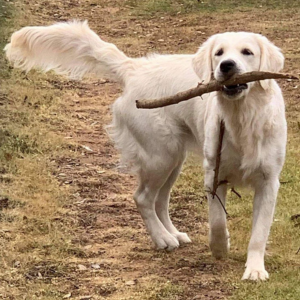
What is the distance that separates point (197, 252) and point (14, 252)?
1.37 meters

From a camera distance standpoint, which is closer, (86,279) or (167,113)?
(86,279)

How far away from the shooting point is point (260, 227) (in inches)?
204

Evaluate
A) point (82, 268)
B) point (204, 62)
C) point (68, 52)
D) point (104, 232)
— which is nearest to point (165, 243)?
point (104, 232)

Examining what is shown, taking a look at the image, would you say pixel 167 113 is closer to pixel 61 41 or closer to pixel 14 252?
pixel 61 41

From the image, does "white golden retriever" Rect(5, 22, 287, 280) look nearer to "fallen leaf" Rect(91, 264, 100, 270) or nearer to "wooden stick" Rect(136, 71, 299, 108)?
"wooden stick" Rect(136, 71, 299, 108)

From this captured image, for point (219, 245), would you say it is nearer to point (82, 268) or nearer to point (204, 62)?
point (82, 268)

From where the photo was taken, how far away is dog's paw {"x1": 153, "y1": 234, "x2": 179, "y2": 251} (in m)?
5.86

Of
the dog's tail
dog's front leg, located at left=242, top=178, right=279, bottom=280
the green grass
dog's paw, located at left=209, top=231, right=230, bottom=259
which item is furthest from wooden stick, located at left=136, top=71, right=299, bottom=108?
the green grass

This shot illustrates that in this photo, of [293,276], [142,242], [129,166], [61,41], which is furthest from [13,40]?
[293,276]

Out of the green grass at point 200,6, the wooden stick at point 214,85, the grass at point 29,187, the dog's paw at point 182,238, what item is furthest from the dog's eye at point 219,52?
the green grass at point 200,6

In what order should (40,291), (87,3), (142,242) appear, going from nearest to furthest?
1. (40,291)
2. (142,242)
3. (87,3)

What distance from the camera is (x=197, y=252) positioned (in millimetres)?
5812

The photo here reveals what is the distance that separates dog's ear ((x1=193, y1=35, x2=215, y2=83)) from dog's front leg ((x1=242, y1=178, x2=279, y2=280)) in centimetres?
84

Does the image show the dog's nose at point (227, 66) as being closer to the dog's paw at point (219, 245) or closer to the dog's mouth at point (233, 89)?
the dog's mouth at point (233, 89)
